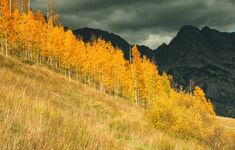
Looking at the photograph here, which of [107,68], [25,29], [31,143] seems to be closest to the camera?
[31,143]

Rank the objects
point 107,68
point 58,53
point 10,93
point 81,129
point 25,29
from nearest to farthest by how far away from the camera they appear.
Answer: point 81,129, point 10,93, point 25,29, point 58,53, point 107,68

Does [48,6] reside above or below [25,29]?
above

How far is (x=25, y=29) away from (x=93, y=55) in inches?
702

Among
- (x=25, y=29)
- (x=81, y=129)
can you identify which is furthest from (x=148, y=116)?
(x=25, y=29)

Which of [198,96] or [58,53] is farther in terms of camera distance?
[198,96]

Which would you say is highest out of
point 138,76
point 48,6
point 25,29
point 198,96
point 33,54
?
point 48,6

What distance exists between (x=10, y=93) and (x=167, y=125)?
50.6 ft

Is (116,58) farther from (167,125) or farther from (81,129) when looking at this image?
(81,129)

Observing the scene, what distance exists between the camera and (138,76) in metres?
71.6

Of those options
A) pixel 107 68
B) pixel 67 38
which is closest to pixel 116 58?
pixel 107 68

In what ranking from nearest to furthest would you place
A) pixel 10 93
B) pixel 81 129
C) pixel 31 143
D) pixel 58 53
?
pixel 31 143, pixel 81 129, pixel 10 93, pixel 58 53

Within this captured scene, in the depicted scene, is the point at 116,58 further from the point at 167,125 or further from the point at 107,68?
the point at 167,125

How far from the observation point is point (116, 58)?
75.8 meters

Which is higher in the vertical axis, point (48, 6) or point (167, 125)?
point (48, 6)
